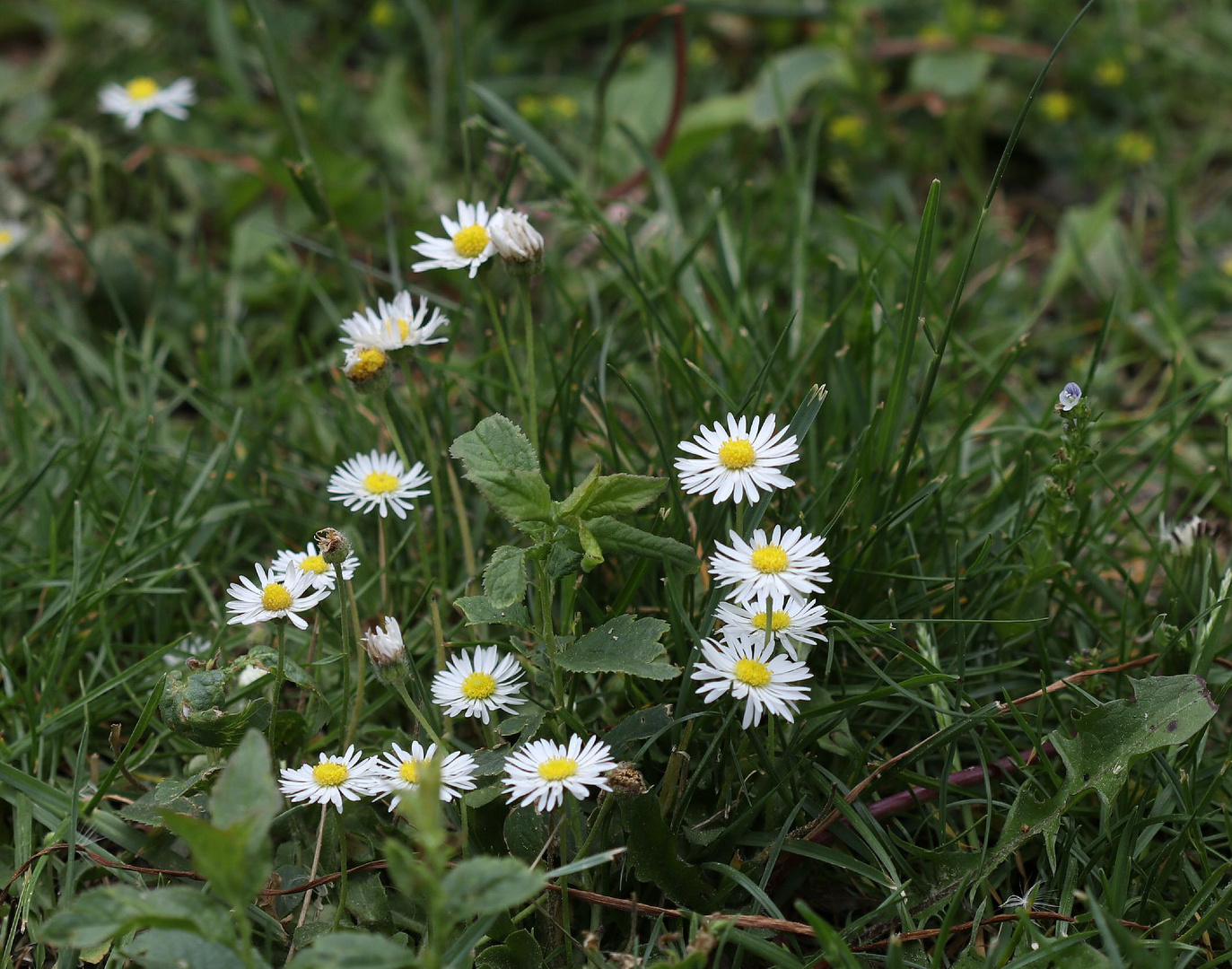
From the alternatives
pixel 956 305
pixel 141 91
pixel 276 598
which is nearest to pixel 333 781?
pixel 276 598

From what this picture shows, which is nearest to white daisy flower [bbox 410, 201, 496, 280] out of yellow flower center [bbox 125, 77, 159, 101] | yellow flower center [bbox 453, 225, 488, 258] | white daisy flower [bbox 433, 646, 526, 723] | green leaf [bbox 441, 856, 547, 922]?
yellow flower center [bbox 453, 225, 488, 258]

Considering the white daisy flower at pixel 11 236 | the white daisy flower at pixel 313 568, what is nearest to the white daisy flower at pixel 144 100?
the white daisy flower at pixel 11 236

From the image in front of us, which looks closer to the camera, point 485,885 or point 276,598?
point 485,885

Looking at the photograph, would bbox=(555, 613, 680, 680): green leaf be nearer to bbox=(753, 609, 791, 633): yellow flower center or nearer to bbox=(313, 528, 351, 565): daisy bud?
bbox=(753, 609, 791, 633): yellow flower center

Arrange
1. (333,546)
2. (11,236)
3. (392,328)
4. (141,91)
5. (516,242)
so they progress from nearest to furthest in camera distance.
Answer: (333,546) → (516,242) → (392,328) → (11,236) → (141,91)

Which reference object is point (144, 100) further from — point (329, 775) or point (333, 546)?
point (329, 775)
